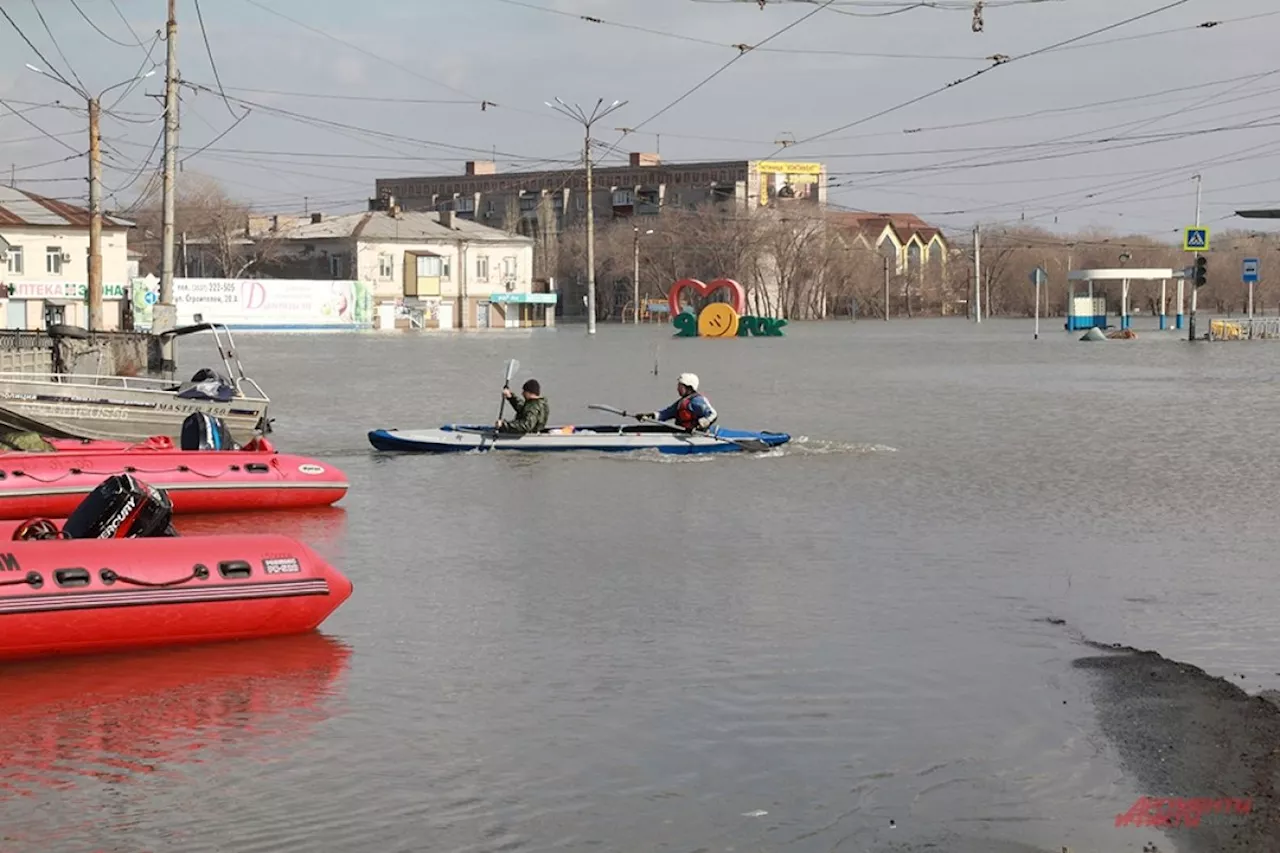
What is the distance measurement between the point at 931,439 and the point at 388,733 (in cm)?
2124

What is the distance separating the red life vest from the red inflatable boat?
276 inches

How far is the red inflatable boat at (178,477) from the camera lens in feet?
59.3

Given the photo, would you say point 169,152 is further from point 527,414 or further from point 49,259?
point 49,259

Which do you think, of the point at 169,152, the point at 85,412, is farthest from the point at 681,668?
the point at 169,152

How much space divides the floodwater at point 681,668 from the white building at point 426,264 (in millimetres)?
83556

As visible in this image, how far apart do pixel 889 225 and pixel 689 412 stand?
458 feet

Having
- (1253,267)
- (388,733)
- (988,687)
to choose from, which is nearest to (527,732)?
(388,733)

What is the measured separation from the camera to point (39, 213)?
264ft

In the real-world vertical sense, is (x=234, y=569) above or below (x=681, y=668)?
above

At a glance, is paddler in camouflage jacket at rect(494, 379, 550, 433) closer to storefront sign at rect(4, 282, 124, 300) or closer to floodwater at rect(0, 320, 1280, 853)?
floodwater at rect(0, 320, 1280, 853)

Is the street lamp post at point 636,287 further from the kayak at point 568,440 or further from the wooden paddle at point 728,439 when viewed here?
the kayak at point 568,440

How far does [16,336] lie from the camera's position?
36812 millimetres

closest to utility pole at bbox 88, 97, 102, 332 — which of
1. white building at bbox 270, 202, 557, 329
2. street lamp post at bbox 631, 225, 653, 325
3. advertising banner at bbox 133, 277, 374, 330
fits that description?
advertising banner at bbox 133, 277, 374, 330

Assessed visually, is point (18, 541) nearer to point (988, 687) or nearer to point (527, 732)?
point (527, 732)
